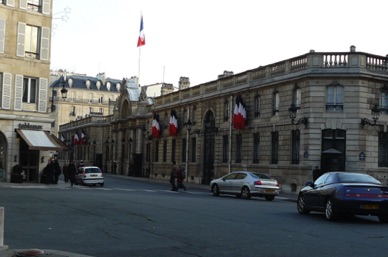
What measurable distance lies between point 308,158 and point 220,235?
25032 millimetres

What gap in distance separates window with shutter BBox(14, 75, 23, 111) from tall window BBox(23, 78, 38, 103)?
51 centimetres

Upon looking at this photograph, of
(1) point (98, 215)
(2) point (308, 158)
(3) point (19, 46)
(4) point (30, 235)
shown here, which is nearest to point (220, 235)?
(4) point (30, 235)

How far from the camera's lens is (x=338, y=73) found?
36250 millimetres

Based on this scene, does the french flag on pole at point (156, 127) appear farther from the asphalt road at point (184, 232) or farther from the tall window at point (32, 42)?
the asphalt road at point (184, 232)

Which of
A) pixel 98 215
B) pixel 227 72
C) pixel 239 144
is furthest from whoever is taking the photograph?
pixel 227 72

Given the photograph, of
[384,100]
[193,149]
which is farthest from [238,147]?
[384,100]

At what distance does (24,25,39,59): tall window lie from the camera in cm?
3844

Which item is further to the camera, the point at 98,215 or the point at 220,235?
the point at 98,215

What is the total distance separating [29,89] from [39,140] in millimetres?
3664

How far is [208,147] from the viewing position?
50.7 metres

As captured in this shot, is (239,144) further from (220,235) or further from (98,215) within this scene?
(220,235)

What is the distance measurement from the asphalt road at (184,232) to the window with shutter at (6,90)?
19206 mm

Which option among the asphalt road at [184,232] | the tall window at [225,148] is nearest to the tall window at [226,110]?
the tall window at [225,148]

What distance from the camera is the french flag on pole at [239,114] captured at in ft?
143
